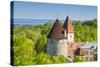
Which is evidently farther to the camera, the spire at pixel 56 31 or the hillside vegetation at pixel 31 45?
the spire at pixel 56 31

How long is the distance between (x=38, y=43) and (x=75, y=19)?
591 millimetres

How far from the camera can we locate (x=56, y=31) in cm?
279

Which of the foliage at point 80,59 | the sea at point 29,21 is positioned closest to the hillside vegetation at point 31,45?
the sea at point 29,21

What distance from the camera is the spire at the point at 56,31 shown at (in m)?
2.76

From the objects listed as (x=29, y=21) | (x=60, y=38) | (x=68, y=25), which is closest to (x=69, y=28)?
(x=68, y=25)

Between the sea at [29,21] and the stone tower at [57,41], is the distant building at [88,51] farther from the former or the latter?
the sea at [29,21]

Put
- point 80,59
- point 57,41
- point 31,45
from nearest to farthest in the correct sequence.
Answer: point 31,45 → point 57,41 → point 80,59

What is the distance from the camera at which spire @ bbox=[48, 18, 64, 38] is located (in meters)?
2.76

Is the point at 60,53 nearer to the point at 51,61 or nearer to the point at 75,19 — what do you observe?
the point at 51,61

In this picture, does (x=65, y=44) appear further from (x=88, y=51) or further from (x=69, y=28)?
(x=88, y=51)

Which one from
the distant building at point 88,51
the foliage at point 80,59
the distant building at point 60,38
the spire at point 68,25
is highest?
the spire at point 68,25

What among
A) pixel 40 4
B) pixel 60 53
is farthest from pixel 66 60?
pixel 40 4

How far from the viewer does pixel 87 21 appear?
9.78 feet
